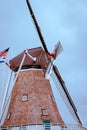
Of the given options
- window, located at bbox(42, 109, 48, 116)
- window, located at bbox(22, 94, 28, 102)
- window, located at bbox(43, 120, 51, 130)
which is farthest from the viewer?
window, located at bbox(22, 94, 28, 102)

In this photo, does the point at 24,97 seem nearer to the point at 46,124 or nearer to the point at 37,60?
the point at 46,124

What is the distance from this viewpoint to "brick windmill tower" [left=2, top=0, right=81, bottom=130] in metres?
32.1

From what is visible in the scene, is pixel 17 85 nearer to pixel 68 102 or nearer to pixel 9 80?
pixel 9 80

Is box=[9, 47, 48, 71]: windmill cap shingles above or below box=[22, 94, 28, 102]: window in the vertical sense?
above

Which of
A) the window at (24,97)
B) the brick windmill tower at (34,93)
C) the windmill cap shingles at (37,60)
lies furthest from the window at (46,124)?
the windmill cap shingles at (37,60)

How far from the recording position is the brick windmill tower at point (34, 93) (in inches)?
1264

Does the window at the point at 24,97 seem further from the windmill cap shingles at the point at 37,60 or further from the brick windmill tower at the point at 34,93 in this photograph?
the windmill cap shingles at the point at 37,60

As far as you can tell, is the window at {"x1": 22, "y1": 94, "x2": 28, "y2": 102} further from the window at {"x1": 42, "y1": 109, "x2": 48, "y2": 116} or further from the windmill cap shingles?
the windmill cap shingles

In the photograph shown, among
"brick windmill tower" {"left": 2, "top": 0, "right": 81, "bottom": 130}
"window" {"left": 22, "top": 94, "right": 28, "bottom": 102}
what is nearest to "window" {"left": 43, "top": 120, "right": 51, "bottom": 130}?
"brick windmill tower" {"left": 2, "top": 0, "right": 81, "bottom": 130}

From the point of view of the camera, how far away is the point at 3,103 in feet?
101

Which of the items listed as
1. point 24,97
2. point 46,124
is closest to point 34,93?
point 24,97

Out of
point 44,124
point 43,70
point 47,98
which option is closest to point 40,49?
point 43,70

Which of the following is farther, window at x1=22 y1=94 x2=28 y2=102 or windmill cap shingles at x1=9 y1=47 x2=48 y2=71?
windmill cap shingles at x1=9 y1=47 x2=48 y2=71

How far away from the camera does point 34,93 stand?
3297cm
